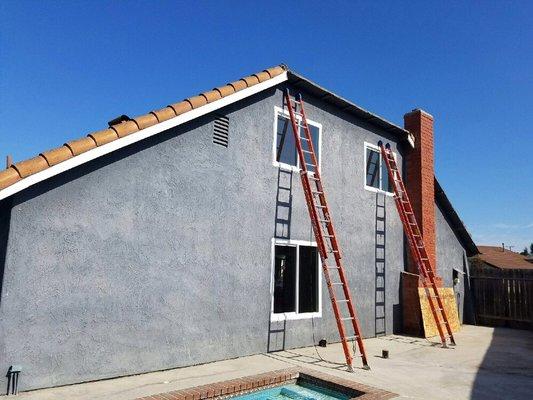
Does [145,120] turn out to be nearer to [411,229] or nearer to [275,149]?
[275,149]

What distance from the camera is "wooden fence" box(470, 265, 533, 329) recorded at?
13724 millimetres

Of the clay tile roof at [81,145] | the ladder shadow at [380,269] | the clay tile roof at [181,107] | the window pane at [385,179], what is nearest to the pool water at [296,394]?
the clay tile roof at [81,145]

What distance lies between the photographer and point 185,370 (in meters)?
6.70

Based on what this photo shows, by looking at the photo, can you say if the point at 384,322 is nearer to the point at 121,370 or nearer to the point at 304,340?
the point at 304,340

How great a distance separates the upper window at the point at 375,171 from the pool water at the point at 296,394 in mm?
6124

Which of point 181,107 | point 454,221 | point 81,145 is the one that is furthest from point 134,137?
point 454,221

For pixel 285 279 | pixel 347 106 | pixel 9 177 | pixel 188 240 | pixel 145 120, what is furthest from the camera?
pixel 347 106

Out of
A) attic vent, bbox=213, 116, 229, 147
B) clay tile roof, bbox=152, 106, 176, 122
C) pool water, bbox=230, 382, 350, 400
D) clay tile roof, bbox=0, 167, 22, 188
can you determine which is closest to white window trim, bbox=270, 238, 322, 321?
pool water, bbox=230, 382, 350, 400

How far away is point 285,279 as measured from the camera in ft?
28.7

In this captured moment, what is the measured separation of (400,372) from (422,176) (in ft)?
22.0

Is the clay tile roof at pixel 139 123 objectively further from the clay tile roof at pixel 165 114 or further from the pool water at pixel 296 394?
the pool water at pixel 296 394

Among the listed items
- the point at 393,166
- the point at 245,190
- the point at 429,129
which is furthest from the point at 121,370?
the point at 429,129

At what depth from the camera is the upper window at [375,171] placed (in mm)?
11203

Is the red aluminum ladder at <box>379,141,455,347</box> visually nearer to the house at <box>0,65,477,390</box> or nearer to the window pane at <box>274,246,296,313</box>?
the house at <box>0,65,477,390</box>
